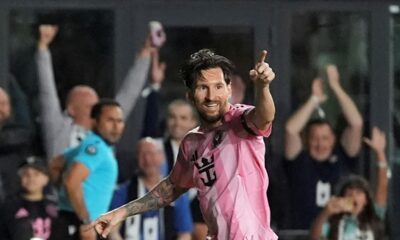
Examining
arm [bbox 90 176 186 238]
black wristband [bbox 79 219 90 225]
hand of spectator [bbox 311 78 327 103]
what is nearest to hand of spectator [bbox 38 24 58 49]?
black wristband [bbox 79 219 90 225]

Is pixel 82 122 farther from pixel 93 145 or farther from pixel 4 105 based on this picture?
pixel 4 105

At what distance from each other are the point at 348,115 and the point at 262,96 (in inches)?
208

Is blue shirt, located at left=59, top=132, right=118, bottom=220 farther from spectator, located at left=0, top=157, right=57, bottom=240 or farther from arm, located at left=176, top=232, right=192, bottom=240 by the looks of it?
arm, located at left=176, top=232, right=192, bottom=240

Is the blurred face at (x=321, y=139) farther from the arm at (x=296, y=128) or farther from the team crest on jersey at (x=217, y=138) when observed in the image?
the team crest on jersey at (x=217, y=138)

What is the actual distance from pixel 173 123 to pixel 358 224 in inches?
61.8

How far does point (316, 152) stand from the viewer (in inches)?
468

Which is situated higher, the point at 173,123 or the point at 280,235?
the point at 173,123

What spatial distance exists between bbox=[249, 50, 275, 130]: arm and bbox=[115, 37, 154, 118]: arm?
481 cm

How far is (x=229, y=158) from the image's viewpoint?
7.11 m

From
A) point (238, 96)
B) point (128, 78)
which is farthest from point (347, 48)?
Answer: point (128, 78)

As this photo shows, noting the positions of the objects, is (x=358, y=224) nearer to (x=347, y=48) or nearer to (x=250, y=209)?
(x=347, y=48)

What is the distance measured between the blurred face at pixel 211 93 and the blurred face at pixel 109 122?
4383mm

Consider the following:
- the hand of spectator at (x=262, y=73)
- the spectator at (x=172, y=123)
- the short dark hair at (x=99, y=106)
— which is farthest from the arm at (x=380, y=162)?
the hand of spectator at (x=262, y=73)

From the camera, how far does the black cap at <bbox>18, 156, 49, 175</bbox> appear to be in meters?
11.4
